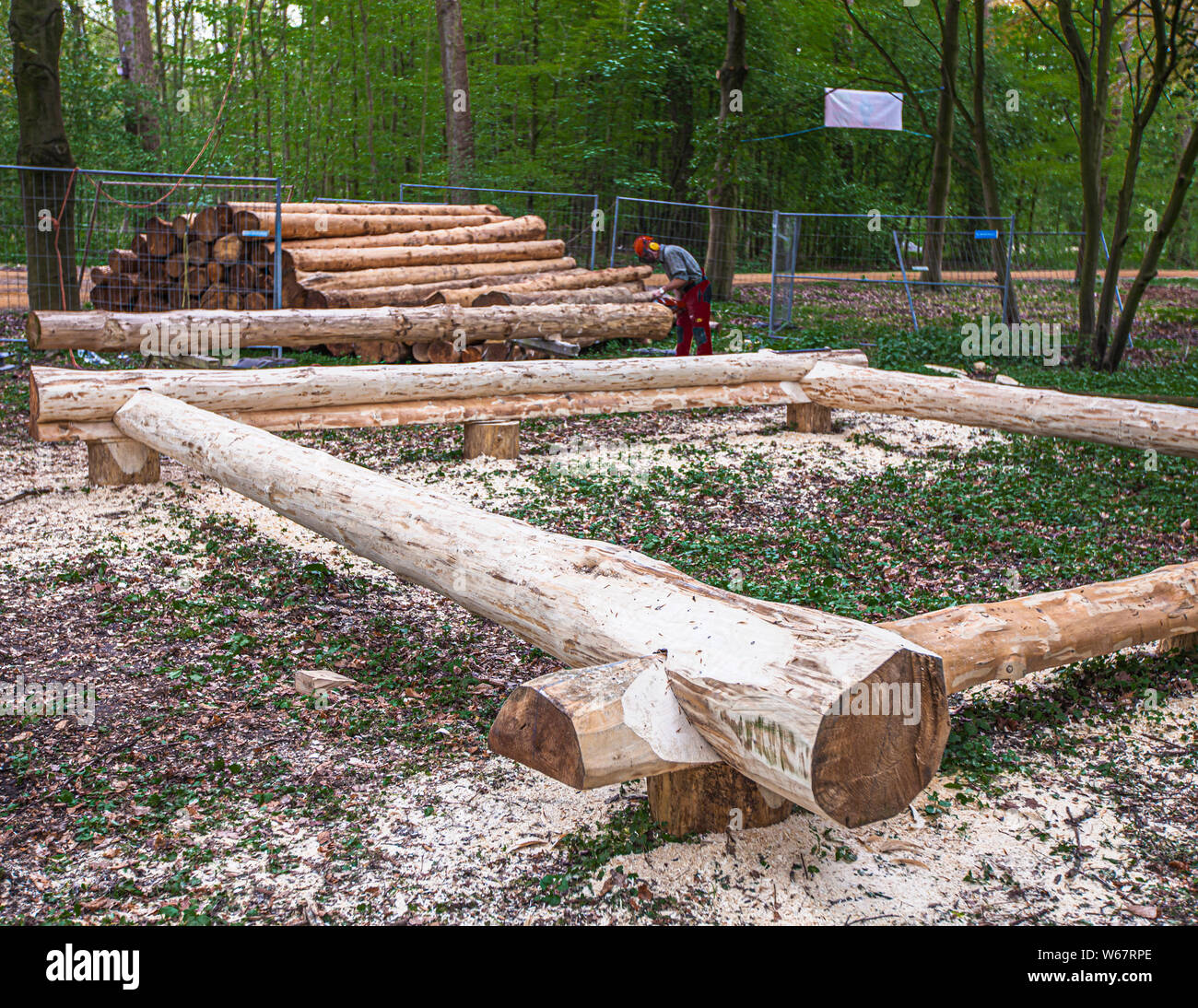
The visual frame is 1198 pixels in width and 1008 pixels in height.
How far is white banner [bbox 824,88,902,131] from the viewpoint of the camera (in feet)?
66.6

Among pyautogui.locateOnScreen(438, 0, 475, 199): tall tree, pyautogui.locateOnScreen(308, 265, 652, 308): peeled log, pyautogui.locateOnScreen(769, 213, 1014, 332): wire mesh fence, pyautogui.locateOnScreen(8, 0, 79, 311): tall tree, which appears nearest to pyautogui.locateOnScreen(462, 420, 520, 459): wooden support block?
pyautogui.locateOnScreen(308, 265, 652, 308): peeled log

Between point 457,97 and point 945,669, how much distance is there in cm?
1659

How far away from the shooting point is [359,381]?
741cm

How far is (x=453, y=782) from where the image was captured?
10.8ft

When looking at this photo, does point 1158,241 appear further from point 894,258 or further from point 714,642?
point 714,642

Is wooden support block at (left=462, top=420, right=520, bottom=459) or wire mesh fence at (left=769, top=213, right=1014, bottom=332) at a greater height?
wire mesh fence at (left=769, top=213, right=1014, bottom=332)

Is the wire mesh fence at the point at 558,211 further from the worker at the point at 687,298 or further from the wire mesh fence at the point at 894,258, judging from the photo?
the worker at the point at 687,298

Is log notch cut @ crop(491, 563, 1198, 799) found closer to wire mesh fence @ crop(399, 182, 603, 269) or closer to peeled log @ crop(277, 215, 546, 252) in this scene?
peeled log @ crop(277, 215, 546, 252)

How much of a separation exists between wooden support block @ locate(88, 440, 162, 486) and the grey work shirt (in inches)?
248

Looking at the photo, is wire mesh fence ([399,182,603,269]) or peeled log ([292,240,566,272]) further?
wire mesh fence ([399,182,603,269])

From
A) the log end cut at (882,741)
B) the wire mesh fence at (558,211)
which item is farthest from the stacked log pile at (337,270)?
the log end cut at (882,741)

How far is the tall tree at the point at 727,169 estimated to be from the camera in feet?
53.0

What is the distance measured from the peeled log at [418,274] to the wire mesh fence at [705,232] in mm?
1705
